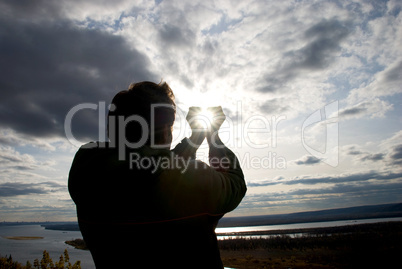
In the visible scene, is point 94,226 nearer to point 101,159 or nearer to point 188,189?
point 101,159

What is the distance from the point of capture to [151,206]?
0.92 metres

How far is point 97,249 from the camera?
1.02 meters

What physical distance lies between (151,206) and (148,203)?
0.01 m

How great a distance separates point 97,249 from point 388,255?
156ft

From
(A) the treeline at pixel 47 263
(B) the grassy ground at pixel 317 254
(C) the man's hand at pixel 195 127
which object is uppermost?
(C) the man's hand at pixel 195 127

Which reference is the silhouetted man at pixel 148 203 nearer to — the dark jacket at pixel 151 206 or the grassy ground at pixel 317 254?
the dark jacket at pixel 151 206

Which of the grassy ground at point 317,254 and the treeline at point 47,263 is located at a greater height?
the treeline at point 47,263

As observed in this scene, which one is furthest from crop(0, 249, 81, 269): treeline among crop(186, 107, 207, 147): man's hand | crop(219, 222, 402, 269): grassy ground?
crop(219, 222, 402, 269): grassy ground

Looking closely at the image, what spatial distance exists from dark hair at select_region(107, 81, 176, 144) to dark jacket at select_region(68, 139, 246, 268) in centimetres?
15

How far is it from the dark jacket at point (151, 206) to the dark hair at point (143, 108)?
0.51 ft

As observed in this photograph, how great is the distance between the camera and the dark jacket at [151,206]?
0.92 m

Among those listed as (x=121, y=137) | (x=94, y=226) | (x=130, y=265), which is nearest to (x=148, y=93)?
(x=121, y=137)

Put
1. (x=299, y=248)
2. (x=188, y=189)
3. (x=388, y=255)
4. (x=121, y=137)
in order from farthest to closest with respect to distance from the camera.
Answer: (x=299, y=248), (x=388, y=255), (x=121, y=137), (x=188, y=189)

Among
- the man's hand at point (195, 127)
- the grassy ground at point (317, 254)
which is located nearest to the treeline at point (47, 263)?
the man's hand at point (195, 127)
